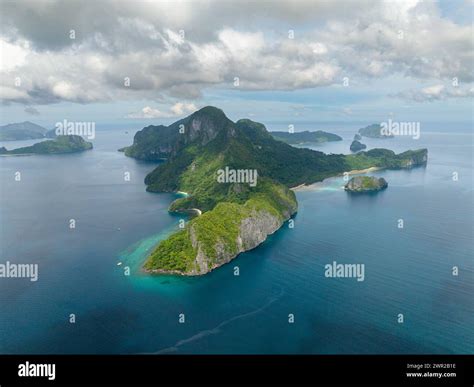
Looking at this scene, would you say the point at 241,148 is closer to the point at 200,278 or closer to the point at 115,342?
the point at 200,278

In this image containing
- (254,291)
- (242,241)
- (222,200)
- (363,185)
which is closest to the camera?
(254,291)

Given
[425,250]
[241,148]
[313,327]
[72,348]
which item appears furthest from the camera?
[241,148]

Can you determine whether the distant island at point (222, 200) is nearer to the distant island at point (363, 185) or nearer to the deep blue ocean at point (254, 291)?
the deep blue ocean at point (254, 291)

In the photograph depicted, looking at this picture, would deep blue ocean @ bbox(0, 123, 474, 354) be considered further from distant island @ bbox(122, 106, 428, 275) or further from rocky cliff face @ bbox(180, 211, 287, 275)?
distant island @ bbox(122, 106, 428, 275)

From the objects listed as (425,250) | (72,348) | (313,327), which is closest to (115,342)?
(72,348)

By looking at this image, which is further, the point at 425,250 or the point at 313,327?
the point at 425,250

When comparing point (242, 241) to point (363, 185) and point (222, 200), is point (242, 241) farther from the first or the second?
point (363, 185)

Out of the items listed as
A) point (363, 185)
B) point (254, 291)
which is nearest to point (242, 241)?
point (254, 291)

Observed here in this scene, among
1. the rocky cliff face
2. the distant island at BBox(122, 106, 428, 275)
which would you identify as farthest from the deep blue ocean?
the distant island at BBox(122, 106, 428, 275)

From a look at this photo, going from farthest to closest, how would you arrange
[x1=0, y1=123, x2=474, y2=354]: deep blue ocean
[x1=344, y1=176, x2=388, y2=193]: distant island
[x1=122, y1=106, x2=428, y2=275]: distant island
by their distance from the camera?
[x1=344, y1=176, x2=388, y2=193]: distant island → [x1=122, y1=106, x2=428, y2=275]: distant island → [x1=0, y1=123, x2=474, y2=354]: deep blue ocean
